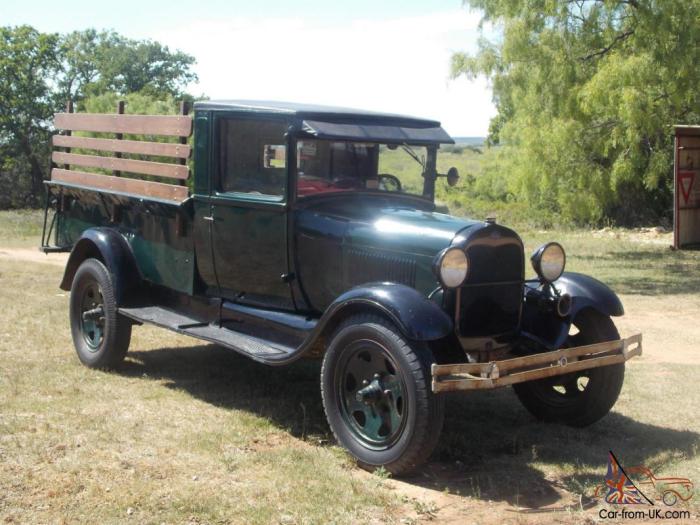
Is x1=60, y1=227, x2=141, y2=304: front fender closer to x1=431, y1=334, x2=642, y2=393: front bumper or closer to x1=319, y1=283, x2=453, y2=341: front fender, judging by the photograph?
x1=319, y1=283, x2=453, y2=341: front fender

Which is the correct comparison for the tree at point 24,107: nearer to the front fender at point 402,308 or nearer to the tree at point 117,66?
the tree at point 117,66

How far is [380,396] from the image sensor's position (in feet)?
15.6

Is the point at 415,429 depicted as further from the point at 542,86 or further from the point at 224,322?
the point at 542,86

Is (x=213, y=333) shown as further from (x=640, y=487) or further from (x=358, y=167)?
(x=640, y=487)

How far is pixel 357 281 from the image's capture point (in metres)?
5.39

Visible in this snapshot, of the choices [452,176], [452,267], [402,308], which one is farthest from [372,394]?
[452,176]

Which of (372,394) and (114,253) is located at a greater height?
(114,253)

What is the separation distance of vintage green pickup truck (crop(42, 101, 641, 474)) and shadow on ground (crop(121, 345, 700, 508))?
0.24 m

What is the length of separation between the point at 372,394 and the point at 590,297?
5.47ft

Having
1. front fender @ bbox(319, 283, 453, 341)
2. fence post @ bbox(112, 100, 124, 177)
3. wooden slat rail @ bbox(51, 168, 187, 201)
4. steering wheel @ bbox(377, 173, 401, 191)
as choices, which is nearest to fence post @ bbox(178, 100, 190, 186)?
wooden slat rail @ bbox(51, 168, 187, 201)

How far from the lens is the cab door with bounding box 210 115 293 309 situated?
18.7 feet

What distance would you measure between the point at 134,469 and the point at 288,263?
1.72 meters

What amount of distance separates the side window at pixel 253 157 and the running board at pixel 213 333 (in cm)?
97

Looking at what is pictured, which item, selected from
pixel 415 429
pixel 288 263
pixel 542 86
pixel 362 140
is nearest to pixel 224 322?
pixel 288 263
